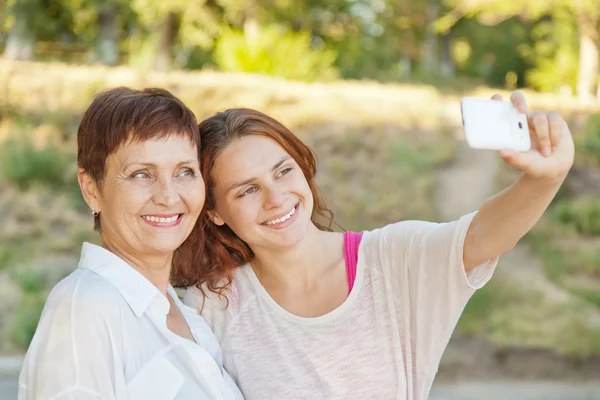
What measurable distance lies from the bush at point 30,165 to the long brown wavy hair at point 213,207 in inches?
280

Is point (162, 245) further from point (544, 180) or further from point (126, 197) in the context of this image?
point (544, 180)

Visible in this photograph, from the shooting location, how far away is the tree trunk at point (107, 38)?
19.0m

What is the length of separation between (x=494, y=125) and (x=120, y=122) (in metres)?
1.03

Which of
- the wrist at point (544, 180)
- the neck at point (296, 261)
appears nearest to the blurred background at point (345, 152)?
the neck at point (296, 261)

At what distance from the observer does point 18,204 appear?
9047 mm

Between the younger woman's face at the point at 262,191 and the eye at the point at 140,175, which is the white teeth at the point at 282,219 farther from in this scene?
the eye at the point at 140,175

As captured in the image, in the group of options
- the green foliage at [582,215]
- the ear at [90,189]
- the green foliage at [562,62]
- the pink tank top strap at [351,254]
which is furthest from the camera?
the green foliage at [562,62]

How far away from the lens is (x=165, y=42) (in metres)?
17.6

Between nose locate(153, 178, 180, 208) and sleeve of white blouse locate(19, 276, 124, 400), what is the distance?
35 cm

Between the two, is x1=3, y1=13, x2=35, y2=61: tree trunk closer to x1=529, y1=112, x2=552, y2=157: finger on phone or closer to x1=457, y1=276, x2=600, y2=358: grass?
x1=457, y1=276, x2=600, y2=358: grass

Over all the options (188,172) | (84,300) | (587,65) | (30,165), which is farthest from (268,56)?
(84,300)

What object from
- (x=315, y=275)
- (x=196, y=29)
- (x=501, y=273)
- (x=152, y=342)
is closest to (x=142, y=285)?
(x=152, y=342)

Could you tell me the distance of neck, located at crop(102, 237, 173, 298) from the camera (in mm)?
2203

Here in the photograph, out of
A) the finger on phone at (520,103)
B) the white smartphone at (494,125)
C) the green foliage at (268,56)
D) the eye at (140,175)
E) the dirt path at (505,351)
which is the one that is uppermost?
the green foliage at (268,56)
